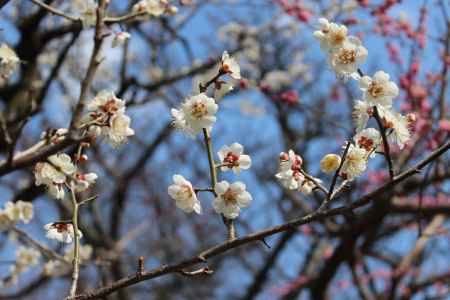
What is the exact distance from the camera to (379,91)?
191cm

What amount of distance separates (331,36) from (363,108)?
32 cm

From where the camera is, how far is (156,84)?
536cm

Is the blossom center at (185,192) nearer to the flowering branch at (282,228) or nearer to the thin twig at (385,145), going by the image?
the flowering branch at (282,228)

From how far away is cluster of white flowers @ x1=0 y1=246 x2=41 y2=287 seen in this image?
3.94 metres

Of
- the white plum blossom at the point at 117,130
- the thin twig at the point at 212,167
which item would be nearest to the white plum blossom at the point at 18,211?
the white plum blossom at the point at 117,130

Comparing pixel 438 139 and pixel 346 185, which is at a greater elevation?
pixel 438 139

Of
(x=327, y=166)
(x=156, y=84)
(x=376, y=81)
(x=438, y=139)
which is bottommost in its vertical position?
(x=327, y=166)

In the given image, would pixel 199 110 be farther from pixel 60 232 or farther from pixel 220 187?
pixel 60 232

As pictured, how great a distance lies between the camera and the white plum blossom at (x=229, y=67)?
1944 mm

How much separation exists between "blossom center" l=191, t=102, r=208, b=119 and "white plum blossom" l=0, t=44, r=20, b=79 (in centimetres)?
96

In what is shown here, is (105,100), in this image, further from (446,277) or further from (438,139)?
(446,277)

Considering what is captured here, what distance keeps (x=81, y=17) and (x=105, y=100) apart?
3.10ft

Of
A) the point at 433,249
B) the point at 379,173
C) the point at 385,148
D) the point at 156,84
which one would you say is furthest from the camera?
the point at 433,249

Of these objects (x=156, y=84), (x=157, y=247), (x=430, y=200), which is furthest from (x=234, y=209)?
(x=157, y=247)
